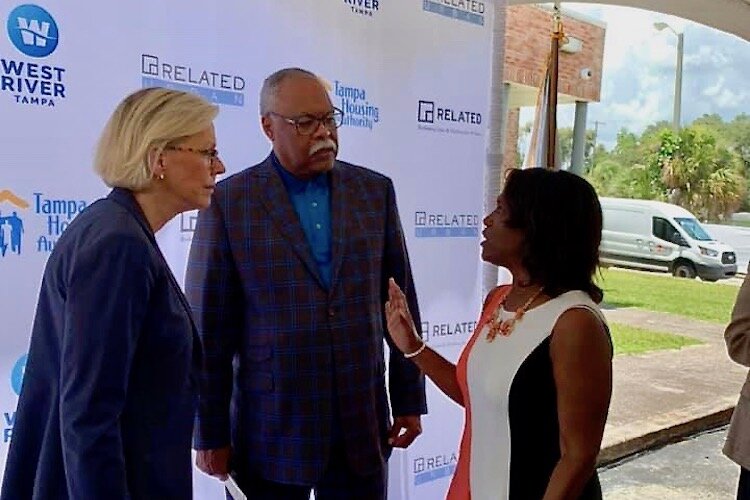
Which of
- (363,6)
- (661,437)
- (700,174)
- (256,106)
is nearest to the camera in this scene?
(256,106)

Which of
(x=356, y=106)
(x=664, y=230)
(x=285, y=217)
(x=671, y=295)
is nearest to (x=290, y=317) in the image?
(x=285, y=217)

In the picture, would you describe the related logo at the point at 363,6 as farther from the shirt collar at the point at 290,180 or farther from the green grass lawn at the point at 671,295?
the green grass lawn at the point at 671,295

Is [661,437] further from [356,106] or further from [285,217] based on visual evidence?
[285,217]

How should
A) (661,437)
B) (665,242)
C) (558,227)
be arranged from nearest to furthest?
1. (558,227)
2. (661,437)
3. (665,242)

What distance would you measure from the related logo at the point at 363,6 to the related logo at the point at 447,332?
1.08 meters

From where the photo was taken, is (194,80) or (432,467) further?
(432,467)

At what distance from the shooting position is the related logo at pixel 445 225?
9.04 ft

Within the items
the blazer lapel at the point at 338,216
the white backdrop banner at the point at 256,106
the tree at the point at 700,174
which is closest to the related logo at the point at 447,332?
the white backdrop banner at the point at 256,106

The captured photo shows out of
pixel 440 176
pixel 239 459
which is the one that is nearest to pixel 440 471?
pixel 440 176

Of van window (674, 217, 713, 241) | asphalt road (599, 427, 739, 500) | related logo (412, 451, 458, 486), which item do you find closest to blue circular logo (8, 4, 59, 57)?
related logo (412, 451, 458, 486)

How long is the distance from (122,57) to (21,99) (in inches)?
11.2

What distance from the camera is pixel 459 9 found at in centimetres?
286

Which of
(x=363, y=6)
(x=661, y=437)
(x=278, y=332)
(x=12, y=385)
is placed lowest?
(x=661, y=437)

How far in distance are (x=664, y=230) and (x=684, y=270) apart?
121 cm
